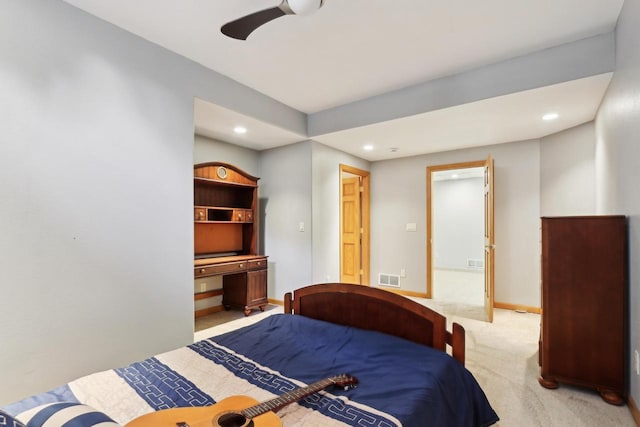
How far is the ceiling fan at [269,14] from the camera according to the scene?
5.18 ft

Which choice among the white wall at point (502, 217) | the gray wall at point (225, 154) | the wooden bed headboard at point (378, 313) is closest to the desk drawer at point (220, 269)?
the gray wall at point (225, 154)

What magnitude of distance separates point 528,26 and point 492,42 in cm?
26

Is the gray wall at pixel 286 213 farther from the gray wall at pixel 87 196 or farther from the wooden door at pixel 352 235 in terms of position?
the gray wall at pixel 87 196

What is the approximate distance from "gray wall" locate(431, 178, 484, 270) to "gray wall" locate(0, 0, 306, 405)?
22.5ft

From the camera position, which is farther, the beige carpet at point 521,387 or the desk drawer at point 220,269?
the desk drawer at point 220,269

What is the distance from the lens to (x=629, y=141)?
203 cm

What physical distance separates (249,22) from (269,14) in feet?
0.45

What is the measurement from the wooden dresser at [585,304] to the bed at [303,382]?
3.99 ft

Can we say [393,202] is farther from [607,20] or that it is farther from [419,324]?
[419,324]

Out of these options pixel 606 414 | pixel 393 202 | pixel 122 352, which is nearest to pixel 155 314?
pixel 122 352

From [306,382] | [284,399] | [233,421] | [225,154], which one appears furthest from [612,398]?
[225,154]

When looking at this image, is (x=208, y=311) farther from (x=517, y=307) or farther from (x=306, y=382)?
(x=517, y=307)

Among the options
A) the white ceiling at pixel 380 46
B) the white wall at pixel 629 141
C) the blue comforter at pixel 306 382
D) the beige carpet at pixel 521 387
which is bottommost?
the beige carpet at pixel 521 387

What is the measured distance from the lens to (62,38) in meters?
2.03
